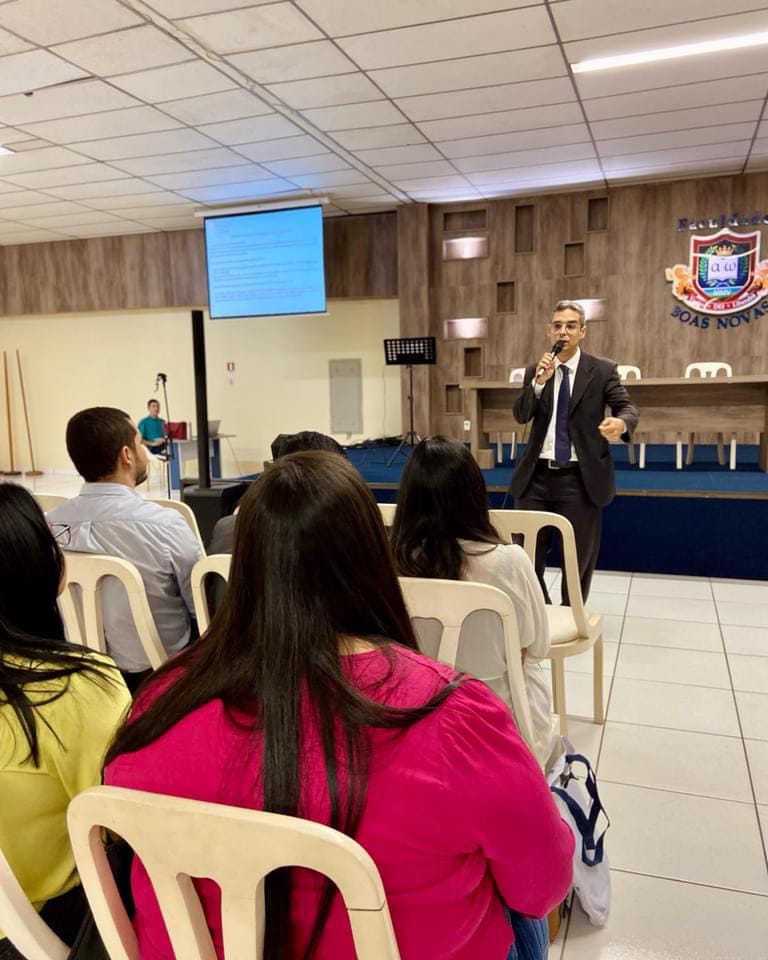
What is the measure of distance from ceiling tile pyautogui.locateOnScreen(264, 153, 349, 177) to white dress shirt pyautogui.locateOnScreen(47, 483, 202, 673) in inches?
173

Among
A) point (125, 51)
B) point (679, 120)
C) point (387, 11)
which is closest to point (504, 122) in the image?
point (679, 120)

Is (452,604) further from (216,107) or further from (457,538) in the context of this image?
(216,107)

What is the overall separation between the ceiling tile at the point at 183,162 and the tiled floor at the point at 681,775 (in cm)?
427

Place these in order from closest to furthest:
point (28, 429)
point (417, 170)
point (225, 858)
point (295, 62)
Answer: point (225, 858) < point (295, 62) < point (417, 170) < point (28, 429)

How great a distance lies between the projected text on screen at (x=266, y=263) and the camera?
698 centimetres

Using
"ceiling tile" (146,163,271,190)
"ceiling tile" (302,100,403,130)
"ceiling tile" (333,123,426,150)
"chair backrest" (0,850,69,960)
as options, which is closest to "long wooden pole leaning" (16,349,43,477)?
"ceiling tile" (146,163,271,190)

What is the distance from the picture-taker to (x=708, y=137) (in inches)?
211

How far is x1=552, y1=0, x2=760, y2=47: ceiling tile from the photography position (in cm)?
340

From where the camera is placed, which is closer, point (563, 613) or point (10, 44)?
point (563, 613)

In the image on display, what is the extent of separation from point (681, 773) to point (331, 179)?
5545mm

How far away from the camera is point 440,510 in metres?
1.75

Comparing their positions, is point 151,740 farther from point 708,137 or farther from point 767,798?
point 708,137

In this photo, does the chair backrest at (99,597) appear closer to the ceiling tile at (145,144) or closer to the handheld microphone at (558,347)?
the handheld microphone at (558,347)

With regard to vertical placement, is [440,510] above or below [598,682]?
above
